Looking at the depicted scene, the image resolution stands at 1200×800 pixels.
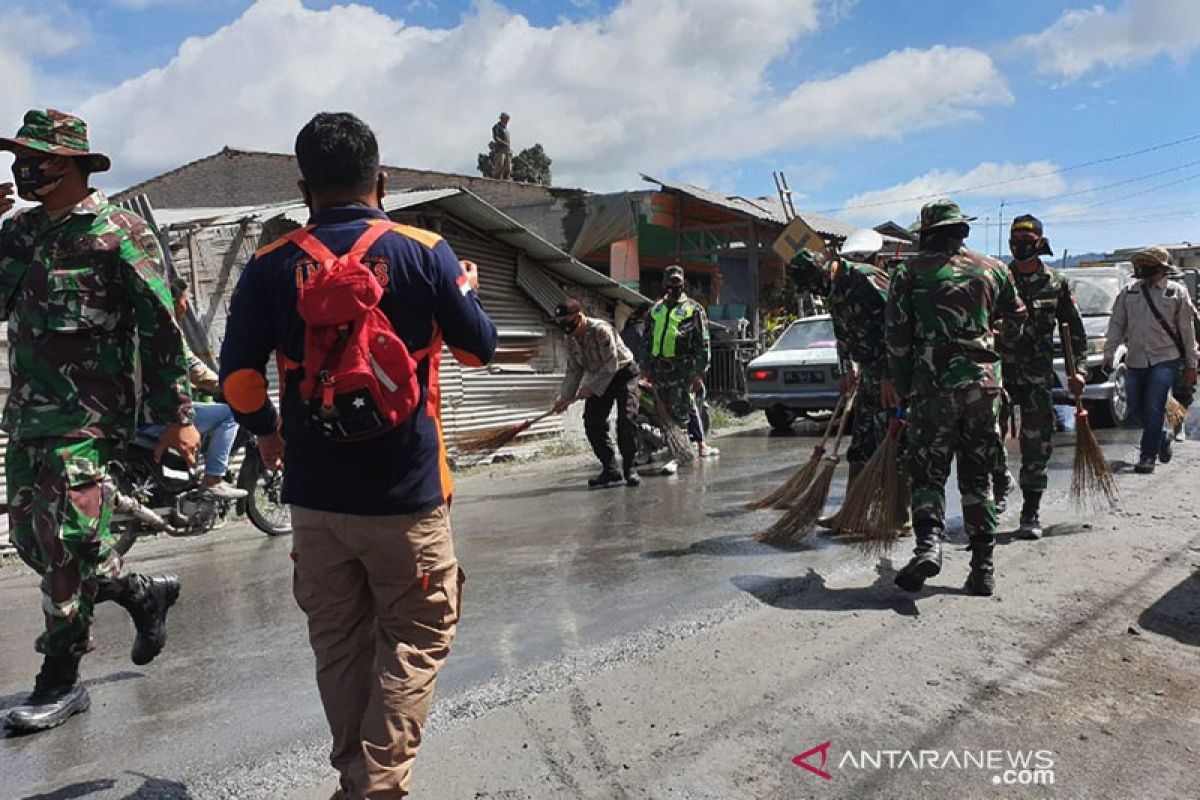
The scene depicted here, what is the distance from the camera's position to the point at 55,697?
3.54 meters

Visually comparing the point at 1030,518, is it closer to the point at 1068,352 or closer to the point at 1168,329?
the point at 1068,352

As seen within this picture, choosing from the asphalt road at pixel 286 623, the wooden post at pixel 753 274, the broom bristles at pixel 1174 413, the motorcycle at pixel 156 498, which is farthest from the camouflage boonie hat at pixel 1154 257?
the wooden post at pixel 753 274

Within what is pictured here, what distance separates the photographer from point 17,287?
11.6 ft

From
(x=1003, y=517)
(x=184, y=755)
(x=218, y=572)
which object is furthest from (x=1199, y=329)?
(x=184, y=755)

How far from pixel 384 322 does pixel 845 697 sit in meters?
2.24

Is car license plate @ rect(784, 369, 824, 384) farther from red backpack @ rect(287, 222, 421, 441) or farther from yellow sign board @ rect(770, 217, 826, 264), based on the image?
red backpack @ rect(287, 222, 421, 441)

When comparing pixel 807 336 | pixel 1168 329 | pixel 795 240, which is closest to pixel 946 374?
pixel 1168 329

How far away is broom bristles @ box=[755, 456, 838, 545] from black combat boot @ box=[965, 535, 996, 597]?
1398 mm

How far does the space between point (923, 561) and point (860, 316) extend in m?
2.05

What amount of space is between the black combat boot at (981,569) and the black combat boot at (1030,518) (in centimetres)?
138

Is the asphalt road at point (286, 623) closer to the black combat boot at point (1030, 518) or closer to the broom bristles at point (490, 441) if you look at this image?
the black combat boot at point (1030, 518)

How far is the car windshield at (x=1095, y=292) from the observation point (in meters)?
13.0

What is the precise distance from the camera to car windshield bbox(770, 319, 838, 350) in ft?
46.4

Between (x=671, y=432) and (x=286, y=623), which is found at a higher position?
(x=671, y=432)
